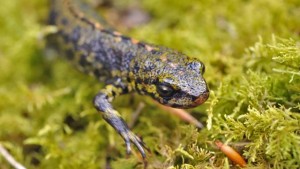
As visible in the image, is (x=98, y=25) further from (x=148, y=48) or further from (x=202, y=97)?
(x=202, y=97)

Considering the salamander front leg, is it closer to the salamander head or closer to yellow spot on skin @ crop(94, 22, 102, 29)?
the salamander head

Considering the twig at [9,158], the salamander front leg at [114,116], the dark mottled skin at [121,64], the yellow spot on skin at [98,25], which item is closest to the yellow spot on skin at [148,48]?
the dark mottled skin at [121,64]

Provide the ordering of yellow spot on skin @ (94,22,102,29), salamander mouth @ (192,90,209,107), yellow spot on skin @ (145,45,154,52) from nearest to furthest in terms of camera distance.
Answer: salamander mouth @ (192,90,209,107)
yellow spot on skin @ (145,45,154,52)
yellow spot on skin @ (94,22,102,29)

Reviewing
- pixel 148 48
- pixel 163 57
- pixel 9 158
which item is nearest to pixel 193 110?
pixel 163 57

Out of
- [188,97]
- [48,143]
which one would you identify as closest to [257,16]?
[188,97]

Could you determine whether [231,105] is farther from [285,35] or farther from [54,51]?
[54,51]

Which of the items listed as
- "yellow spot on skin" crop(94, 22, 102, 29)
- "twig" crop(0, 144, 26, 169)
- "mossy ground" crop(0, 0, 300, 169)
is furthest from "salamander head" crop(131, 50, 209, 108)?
"twig" crop(0, 144, 26, 169)
